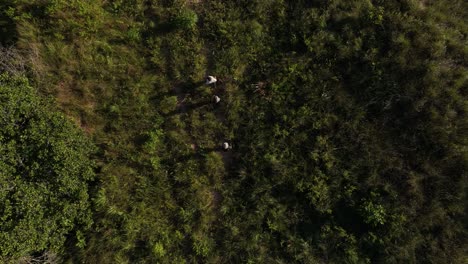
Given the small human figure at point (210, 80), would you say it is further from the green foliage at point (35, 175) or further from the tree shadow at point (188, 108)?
the green foliage at point (35, 175)

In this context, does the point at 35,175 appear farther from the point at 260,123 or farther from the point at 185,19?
the point at 260,123

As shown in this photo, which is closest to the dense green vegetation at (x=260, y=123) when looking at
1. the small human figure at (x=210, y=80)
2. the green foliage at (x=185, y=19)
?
the green foliage at (x=185, y=19)

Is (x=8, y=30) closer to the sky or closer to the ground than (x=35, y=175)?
closer to the sky

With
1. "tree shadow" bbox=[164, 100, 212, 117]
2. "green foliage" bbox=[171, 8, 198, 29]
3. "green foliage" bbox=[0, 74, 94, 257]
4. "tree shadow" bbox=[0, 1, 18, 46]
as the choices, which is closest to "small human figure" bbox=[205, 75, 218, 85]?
"tree shadow" bbox=[164, 100, 212, 117]

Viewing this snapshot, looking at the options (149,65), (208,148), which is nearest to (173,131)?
(208,148)

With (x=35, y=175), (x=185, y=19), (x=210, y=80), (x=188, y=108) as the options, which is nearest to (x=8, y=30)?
(x=35, y=175)

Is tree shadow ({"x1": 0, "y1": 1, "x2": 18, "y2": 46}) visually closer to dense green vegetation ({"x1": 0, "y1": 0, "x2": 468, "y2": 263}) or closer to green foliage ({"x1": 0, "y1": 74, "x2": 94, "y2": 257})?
Result: dense green vegetation ({"x1": 0, "y1": 0, "x2": 468, "y2": 263})

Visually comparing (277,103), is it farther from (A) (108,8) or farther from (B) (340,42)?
(A) (108,8)
